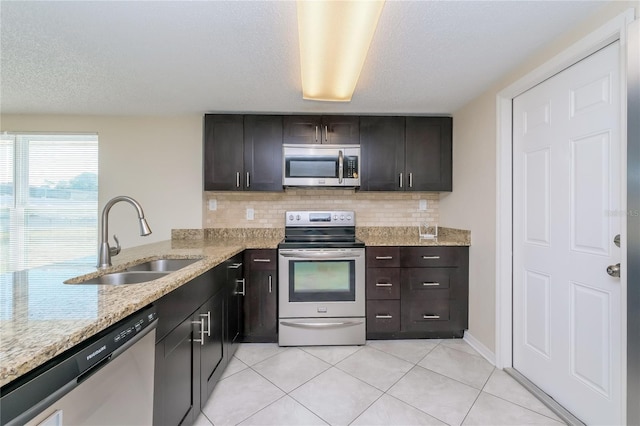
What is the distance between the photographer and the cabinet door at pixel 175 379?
41.3 inches

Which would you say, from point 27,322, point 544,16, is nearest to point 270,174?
point 27,322

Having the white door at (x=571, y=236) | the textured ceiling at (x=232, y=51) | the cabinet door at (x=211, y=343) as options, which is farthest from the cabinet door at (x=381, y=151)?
the cabinet door at (x=211, y=343)

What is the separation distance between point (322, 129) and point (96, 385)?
2454mm

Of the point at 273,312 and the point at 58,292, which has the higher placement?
the point at 58,292

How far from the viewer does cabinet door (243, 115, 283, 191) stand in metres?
2.62

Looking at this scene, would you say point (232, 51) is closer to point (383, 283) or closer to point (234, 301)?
point (234, 301)

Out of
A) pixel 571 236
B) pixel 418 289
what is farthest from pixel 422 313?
pixel 571 236

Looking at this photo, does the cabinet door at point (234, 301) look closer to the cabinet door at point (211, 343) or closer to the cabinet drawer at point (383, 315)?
the cabinet door at point (211, 343)

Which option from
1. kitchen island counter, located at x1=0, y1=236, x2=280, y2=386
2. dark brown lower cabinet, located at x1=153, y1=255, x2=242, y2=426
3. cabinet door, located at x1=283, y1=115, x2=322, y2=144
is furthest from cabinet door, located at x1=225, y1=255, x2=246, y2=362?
cabinet door, located at x1=283, y1=115, x2=322, y2=144

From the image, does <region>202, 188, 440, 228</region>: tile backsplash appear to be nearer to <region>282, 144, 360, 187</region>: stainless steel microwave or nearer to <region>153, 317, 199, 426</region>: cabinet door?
<region>282, 144, 360, 187</region>: stainless steel microwave

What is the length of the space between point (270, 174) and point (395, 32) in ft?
5.46

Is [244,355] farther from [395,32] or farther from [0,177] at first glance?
[0,177]

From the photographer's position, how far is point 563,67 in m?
1.51

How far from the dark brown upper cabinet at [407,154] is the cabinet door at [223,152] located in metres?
1.32
